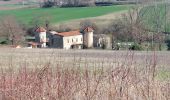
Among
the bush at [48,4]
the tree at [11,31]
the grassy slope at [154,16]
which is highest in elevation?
the bush at [48,4]

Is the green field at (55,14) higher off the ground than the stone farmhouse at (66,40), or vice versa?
the green field at (55,14)

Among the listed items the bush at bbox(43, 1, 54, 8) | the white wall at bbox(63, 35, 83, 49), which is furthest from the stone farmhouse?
the bush at bbox(43, 1, 54, 8)

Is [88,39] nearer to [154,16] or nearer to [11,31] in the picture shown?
[11,31]

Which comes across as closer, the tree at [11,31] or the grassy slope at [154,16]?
the tree at [11,31]

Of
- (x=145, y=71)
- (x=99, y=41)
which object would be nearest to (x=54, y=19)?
(x=99, y=41)

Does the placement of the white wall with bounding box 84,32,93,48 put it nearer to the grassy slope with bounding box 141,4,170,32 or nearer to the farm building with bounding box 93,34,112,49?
the farm building with bounding box 93,34,112,49

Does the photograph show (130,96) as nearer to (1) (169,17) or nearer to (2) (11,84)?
(2) (11,84)

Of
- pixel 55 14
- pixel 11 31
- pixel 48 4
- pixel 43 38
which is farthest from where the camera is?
pixel 48 4

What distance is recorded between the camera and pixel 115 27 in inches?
2195

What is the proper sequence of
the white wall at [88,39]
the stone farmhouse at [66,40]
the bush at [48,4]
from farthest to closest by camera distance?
1. the bush at [48,4]
2. the white wall at [88,39]
3. the stone farmhouse at [66,40]

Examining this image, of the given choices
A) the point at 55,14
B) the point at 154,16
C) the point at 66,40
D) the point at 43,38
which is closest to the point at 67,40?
the point at 66,40

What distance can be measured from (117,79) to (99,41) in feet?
139

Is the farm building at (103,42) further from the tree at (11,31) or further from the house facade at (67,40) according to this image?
the tree at (11,31)

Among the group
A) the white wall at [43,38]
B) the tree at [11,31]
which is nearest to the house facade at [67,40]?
the white wall at [43,38]
